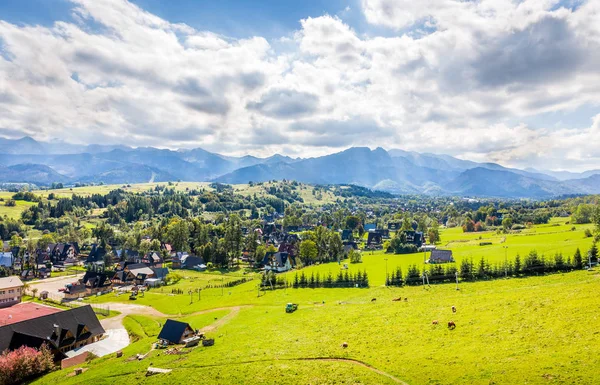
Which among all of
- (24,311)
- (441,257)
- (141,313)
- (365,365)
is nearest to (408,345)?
(365,365)

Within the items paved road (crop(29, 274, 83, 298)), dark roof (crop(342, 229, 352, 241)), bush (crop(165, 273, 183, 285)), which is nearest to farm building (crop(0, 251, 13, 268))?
paved road (crop(29, 274, 83, 298))

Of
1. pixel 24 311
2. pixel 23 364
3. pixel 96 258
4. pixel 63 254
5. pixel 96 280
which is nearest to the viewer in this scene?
pixel 23 364

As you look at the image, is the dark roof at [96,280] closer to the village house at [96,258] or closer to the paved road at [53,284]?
the paved road at [53,284]

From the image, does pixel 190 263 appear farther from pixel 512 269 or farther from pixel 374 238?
pixel 512 269

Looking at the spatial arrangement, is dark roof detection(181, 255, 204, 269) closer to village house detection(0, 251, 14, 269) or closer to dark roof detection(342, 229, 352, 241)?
village house detection(0, 251, 14, 269)

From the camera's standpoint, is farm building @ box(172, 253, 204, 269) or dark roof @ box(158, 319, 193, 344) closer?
dark roof @ box(158, 319, 193, 344)

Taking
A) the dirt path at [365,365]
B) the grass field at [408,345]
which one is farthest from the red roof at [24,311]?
the dirt path at [365,365]

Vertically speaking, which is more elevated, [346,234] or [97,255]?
[346,234]
